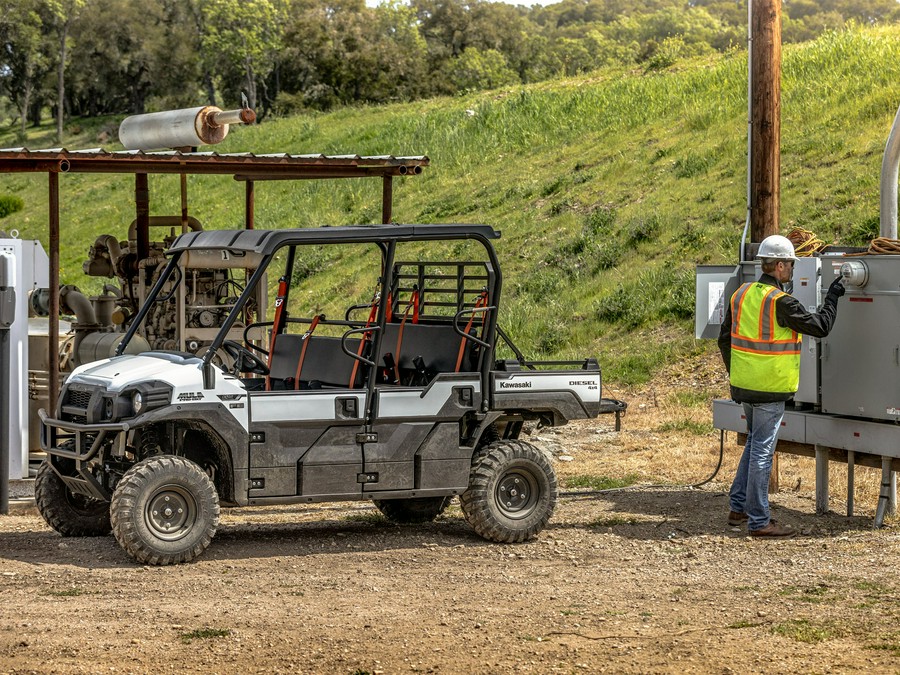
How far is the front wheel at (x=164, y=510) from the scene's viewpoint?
8602mm

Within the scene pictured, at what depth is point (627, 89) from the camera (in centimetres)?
3497

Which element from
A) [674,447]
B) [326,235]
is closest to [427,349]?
[326,235]

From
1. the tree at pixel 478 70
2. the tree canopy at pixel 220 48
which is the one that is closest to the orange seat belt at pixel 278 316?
the tree at pixel 478 70

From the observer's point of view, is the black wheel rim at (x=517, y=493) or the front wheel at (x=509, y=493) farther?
the black wheel rim at (x=517, y=493)

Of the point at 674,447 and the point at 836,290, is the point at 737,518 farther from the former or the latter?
the point at 674,447

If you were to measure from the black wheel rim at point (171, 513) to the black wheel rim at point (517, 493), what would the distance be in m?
2.26

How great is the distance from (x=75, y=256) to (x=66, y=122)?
46183mm

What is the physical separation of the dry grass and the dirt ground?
726mm

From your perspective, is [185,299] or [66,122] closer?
[185,299]

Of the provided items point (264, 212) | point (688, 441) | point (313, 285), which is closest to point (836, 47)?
point (313, 285)

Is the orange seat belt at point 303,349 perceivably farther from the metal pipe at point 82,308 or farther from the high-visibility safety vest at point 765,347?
the metal pipe at point 82,308

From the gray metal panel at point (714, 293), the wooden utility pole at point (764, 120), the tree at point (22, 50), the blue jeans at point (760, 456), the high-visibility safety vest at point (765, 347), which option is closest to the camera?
the high-visibility safety vest at point (765, 347)

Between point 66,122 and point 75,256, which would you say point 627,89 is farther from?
point 66,122

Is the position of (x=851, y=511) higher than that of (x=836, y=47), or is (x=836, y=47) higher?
(x=836, y=47)
